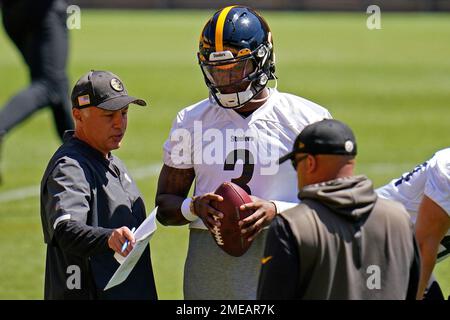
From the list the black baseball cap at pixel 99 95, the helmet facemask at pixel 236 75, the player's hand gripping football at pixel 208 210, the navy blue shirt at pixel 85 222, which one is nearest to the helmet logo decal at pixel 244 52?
the helmet facemask at pixel 236 75

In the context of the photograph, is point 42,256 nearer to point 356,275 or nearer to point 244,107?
point 244,107

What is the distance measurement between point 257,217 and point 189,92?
1537 centimetres

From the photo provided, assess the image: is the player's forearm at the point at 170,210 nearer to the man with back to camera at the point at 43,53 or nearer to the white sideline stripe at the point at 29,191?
the white sideline stripe at the point at 29,191

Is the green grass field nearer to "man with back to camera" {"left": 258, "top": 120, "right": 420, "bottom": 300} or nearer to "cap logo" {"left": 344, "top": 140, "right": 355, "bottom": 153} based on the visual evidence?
"man with back to camera" {"left": 258, "top": 120, "right": 420, "bottom": 300}

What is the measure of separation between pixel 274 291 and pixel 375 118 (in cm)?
1350

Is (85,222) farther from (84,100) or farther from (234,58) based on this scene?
(234,58)

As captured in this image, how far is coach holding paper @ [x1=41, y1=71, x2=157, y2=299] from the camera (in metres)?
5.01

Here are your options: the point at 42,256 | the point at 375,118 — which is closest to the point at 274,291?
the point at 42,256

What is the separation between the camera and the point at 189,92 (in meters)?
20.2

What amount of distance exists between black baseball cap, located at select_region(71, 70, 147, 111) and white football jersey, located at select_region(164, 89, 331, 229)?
1.07ft

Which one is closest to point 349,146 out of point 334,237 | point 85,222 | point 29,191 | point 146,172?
point 334,237

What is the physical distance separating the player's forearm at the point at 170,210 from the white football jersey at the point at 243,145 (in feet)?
0.32

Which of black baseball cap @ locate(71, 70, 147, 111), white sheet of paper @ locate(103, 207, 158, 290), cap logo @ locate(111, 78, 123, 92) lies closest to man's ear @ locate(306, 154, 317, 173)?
white sheet of paper @ locate(103, 207, 158, 290)
